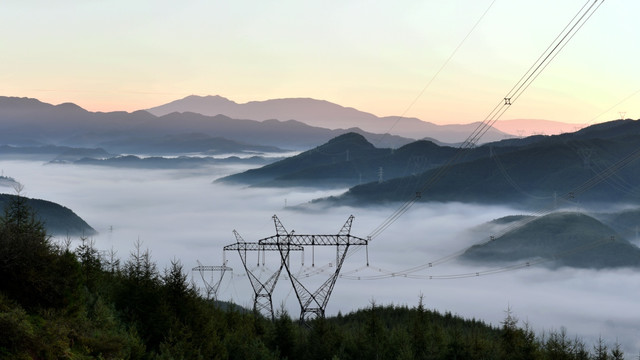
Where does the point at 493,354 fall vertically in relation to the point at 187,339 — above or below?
below

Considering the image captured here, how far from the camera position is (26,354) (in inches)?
1273

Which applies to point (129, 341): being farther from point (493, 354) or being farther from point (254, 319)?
point (493, 354)

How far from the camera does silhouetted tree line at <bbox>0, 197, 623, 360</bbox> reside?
37344 mm

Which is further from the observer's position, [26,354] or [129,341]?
[129,341]

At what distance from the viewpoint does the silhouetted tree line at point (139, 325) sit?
37.3 m

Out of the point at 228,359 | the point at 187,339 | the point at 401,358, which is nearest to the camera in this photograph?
the point at 187,339

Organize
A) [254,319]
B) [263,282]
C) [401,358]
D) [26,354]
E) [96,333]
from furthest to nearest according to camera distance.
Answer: [263,282] < [254,319] < [401,358] < [96,333] < [26,354]

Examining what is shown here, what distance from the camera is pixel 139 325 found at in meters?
51.5

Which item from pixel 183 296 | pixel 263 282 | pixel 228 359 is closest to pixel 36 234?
pixel 183 296

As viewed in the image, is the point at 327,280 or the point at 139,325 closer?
the point at 139,325

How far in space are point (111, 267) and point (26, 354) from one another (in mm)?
50968

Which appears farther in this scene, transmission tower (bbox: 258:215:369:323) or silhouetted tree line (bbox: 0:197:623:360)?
transmission tower (bbox: 258:215:369:323)

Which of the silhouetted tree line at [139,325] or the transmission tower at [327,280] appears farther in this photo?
the transmission tower at [327,280]

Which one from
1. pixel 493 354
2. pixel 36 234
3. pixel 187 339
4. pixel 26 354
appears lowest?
pixel 493 354
